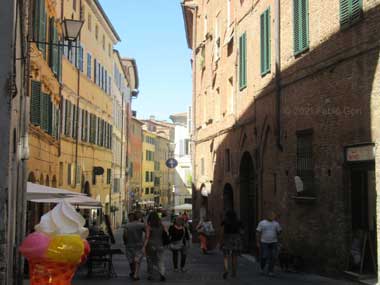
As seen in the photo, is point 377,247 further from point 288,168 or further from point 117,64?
point 117,64

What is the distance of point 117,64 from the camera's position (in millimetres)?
54469

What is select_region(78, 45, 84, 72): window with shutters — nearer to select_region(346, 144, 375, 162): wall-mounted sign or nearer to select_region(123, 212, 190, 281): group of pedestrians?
select_region(123, 212, 190, 281): group of pedestrians

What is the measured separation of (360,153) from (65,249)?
8014 mm

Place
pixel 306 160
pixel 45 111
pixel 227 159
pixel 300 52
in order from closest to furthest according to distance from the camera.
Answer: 1. pixel 306 160
2. pixel 300 52
3. pixel 45 111
4. pixel 227 159

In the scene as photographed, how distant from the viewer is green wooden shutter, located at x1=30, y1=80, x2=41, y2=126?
2050 cm

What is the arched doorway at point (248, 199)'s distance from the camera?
2305cm

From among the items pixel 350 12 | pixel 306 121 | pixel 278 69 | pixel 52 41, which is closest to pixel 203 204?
pixel 52 41

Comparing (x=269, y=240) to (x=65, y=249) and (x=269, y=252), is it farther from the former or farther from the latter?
(x=65, y=249)

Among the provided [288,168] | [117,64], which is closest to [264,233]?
[288,168]

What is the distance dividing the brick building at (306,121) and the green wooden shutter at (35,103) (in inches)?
269

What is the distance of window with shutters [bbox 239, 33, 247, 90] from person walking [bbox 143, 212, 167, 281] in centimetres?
909

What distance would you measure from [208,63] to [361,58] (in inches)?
741

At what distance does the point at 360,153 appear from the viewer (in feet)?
42.4

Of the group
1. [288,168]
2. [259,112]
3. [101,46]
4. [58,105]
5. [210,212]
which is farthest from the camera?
[101,46]
